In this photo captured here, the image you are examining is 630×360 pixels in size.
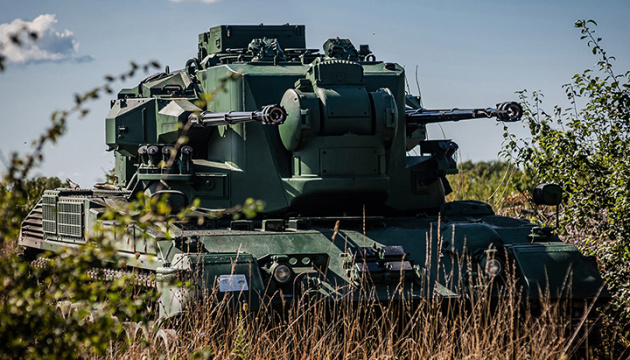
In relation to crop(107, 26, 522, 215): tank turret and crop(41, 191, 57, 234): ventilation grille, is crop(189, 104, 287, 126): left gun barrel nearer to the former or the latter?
crop(107, 26, 522, 215): tank turret

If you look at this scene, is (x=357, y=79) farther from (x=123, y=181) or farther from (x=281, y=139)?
(x=123, y=181)

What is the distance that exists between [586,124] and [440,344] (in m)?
3.98

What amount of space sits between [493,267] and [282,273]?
1933 mm

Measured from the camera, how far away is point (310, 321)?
7336 mm

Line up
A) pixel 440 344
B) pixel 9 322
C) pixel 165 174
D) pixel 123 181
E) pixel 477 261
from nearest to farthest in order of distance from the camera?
pixel 9 322 < pixel 440 344 < pixel 477 261 < pixel 165 174 < pixel 123 181

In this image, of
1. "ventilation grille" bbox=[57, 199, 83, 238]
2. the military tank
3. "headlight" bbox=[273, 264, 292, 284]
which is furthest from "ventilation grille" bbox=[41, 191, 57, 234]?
"headlight" bbox=[273, 264, 292, 284]

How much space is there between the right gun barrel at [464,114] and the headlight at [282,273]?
3089 mm

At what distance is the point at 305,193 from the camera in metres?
8.71

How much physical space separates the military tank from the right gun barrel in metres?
0.02

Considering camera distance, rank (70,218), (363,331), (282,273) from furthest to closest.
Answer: (70,218) < (363,331) < (282,273)

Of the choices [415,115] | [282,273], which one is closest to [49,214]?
[282,273]

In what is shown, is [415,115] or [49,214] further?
[49,214]

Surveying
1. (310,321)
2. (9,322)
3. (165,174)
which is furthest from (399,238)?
(9,322)

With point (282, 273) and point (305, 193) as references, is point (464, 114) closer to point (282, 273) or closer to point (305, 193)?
point (305, 193)
